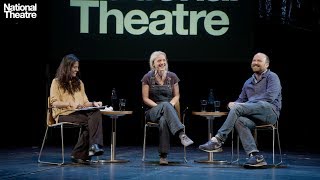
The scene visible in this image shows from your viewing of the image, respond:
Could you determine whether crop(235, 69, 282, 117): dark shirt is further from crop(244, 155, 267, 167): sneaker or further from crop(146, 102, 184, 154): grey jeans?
crop(146, 102, 184, 154): grey jeans

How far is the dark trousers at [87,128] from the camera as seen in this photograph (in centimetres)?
589

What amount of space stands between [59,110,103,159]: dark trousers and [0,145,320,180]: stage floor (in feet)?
0.63

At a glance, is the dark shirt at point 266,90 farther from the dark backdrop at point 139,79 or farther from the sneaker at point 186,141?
the dark backdrop at point 139,79

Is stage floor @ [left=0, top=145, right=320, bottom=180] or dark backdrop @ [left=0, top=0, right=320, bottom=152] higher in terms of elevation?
dark backdrop @ [left=0, top=0, right=320, bottom=152]

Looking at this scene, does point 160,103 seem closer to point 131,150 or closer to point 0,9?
point 131,150

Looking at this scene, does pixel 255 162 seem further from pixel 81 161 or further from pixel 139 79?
pixel 139 79

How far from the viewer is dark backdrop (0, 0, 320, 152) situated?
28.2 feet

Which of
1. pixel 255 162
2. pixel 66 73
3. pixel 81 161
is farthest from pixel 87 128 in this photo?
pixel 255 162

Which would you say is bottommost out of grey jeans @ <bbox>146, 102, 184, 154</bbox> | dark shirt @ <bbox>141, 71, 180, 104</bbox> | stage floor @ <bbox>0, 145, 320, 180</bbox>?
stage floor @ <bbox>0, 145, 320, 180</bbox>

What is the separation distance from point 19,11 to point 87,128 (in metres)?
3.10

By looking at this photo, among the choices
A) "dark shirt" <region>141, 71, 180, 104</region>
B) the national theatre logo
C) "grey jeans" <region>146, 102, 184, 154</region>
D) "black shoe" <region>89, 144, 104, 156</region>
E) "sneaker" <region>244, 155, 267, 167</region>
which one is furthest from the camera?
the national theatre logo

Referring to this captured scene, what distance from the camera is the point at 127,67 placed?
8.70 meters

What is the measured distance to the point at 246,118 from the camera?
5.90 metres

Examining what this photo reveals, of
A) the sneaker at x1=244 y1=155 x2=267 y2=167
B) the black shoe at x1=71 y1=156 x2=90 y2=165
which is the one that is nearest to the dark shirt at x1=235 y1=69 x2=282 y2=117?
the sneaker at x1=244 y1=155 x2=267 y2=167
